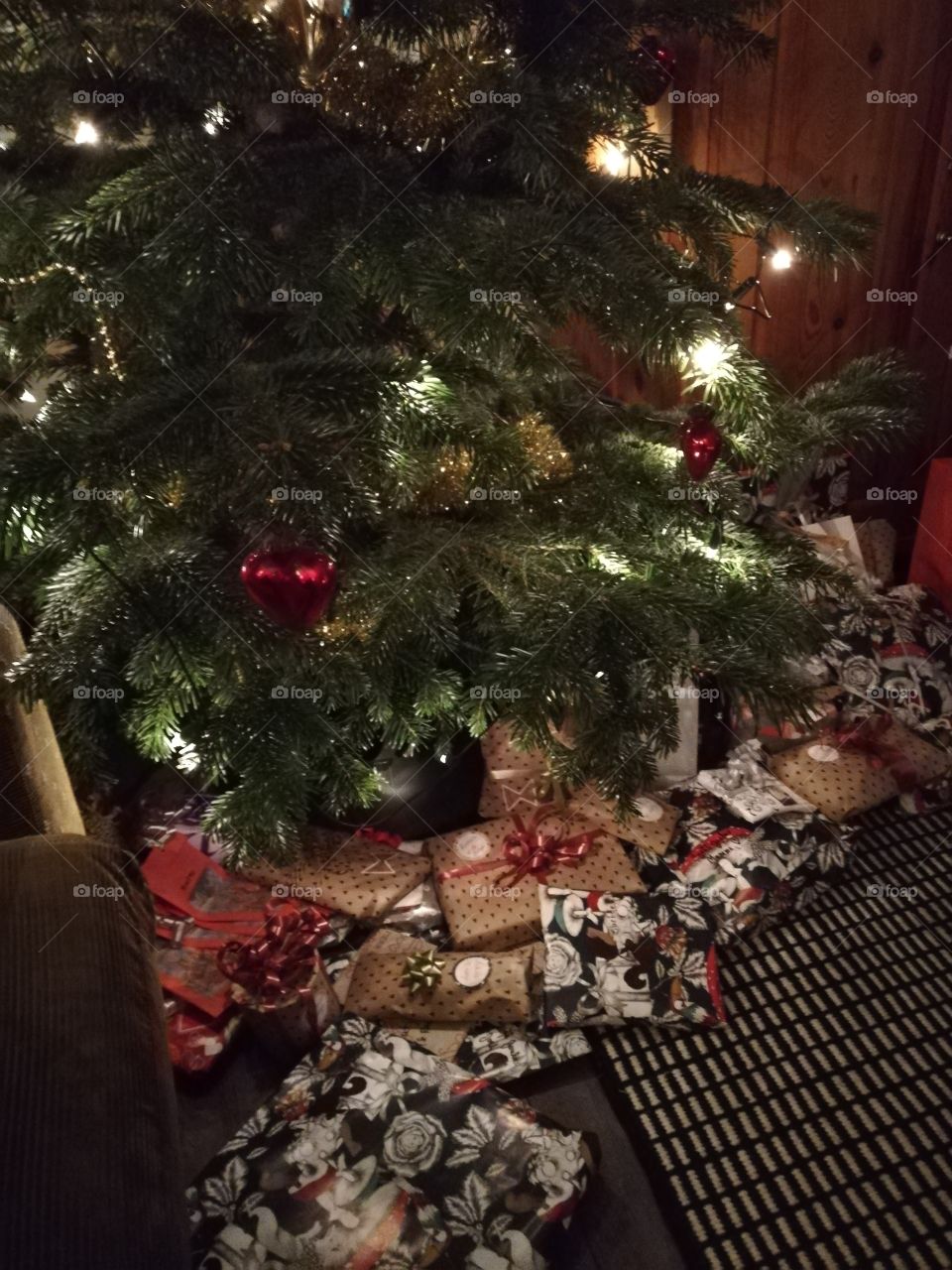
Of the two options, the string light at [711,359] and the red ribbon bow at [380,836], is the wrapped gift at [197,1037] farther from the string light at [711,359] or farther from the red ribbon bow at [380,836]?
the string light at [711,359]

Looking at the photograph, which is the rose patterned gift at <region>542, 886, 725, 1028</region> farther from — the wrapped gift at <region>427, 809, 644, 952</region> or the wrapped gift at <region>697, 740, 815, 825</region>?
the wrapped gift at <region>697, 740, 815, 825</region>

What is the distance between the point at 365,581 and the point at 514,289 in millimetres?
416

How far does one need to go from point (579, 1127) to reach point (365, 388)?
106cm

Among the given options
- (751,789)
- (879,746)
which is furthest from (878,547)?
(751,789)

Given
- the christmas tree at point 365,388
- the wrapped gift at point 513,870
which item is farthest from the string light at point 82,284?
the wrapped gift at point 513,870

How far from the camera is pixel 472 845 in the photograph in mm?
1495

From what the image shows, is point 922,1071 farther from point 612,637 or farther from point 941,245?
point 941,245

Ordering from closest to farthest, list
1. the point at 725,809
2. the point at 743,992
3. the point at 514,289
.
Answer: the point at 514,289 < the point at 743,992 < the point at 725,809

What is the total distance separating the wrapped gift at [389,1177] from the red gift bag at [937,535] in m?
1.49

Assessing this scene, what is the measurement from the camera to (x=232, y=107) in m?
1.02

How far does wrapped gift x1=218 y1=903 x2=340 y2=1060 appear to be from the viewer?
48.3 inches

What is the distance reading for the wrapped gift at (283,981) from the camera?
123cm

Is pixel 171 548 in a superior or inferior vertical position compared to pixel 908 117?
inferior

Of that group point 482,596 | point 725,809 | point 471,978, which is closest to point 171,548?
point 482,596
